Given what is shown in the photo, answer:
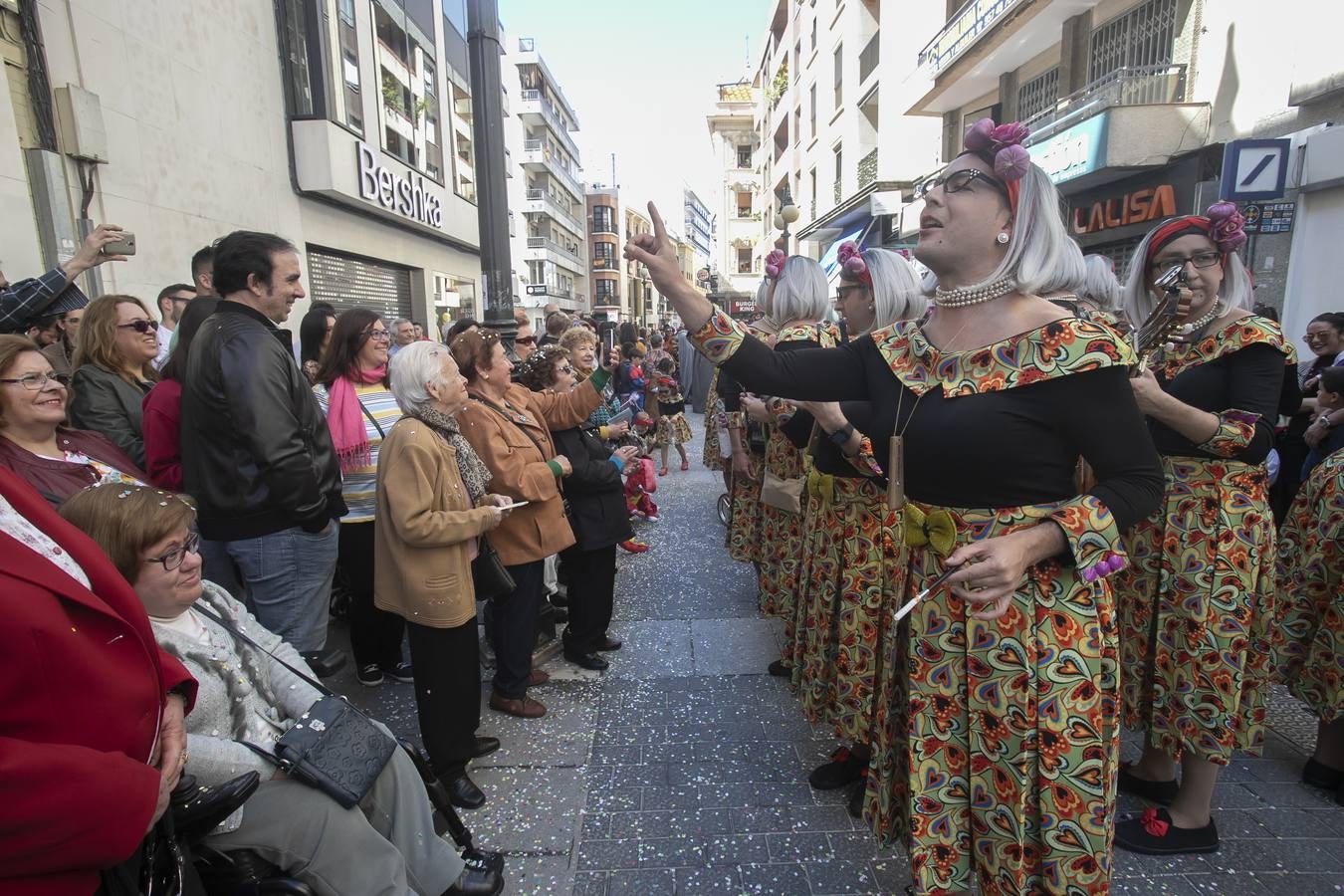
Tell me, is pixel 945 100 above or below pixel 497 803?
above

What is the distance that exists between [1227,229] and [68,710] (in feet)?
10.7

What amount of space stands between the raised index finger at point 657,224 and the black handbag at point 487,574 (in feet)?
5.20

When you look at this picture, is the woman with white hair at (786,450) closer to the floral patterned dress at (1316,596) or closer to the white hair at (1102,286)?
the white hair at (1102,286)

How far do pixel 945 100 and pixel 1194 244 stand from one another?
1402 cm

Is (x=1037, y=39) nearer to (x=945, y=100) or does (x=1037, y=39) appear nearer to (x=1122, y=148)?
(x=945, y=100)

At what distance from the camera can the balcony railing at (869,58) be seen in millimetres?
17797

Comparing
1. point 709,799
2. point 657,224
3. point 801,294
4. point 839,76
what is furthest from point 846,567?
point 839,76

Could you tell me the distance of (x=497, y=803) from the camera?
8.63ft

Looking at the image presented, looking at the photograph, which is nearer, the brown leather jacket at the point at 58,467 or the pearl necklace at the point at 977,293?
the pearl necklace at the point at 977,293

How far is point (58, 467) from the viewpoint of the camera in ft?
7.30

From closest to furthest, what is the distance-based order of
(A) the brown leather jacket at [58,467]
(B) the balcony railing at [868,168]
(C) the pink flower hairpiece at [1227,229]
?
(A) the brown leather jacket at [58,467] → (C) the pink flower hairpiece at [1227,229] → (B) the balcony railing at [868,168]

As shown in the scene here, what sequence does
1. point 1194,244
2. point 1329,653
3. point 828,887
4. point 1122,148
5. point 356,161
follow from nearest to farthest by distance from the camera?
point 828,887, point 1194,244, point 1329,653, point 1122,148, point 356,161

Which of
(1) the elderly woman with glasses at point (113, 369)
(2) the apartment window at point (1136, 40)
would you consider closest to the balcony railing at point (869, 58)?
(2) the apartment window at point (1136, 40)

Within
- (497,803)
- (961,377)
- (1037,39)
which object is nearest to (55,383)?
(497,803)
